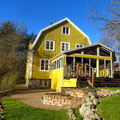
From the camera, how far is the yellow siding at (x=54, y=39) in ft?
53.3

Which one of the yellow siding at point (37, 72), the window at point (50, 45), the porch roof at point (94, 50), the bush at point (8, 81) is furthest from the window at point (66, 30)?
the bush at point (8, 81)

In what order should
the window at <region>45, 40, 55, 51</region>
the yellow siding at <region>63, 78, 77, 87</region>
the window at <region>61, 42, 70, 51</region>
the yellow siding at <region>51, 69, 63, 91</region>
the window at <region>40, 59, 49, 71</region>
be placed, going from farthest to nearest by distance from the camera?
the window at <region>61, 42, 70, 51</region>
the window at <region>45, 40, 55, 51</region>
the window at <region>40, 59, 49, 71</region>
the yellow siding at <region>51, 69, 63, 91</region>
the yellow siding at <region>63, 78, 77, 87</region>

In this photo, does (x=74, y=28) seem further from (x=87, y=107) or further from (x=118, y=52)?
(x=87, y=107)

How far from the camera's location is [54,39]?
17.2 meters

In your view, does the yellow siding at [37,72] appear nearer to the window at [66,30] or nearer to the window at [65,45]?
the window at [65,45]

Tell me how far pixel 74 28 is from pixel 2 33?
15.8 m

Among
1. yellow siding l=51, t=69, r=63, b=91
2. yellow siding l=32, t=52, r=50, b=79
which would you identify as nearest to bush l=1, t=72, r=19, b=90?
yellow siding l=32, t=52, r=50, b=79

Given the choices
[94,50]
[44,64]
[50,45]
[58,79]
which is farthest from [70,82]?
[50,45]

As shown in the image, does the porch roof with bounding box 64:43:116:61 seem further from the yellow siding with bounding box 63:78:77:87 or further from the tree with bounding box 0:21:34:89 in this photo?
the tree with bounding box 0:21:34:89

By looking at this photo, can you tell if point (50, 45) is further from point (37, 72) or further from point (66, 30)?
point (37, 72)

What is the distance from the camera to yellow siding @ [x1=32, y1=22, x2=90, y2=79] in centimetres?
1625

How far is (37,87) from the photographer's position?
627 inches

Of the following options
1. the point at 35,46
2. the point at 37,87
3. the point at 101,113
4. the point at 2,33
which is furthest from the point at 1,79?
the point at 2,33

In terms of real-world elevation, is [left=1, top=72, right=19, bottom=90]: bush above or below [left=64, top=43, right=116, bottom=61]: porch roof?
below
